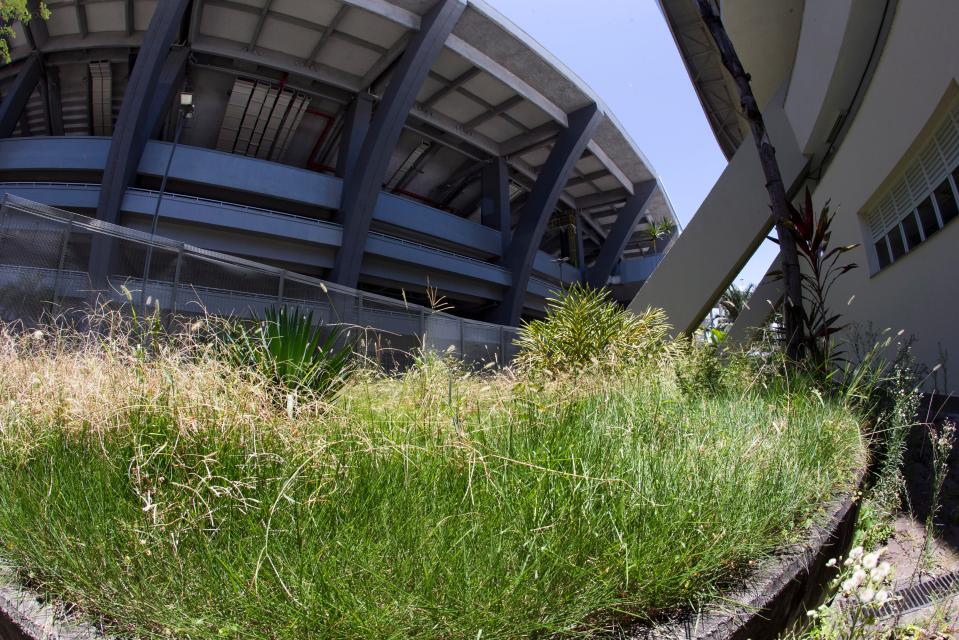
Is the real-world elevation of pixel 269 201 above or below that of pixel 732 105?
below

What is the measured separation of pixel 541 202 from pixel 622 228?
1072 centimetres

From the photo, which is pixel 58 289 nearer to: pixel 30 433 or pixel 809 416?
pixel 30 433

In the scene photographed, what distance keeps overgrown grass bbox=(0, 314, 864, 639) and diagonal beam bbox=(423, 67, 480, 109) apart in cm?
2615

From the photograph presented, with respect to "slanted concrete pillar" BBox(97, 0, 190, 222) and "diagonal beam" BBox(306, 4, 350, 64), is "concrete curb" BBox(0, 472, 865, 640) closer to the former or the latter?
"slanted concrete pillar" BBox(97, 0, 190, 222)

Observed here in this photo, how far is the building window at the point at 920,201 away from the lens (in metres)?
6.09

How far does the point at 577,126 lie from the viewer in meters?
29.4

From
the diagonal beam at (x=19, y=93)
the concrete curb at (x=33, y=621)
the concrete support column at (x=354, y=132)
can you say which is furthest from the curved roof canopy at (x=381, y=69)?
the concrete curb at (x=33, y=621)

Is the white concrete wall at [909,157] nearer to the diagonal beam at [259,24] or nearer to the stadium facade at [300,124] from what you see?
the stadium facade at [300,124]

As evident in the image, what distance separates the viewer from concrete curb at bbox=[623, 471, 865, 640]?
1.49m

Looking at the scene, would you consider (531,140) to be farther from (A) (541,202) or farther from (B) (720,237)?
(B) (720,237)

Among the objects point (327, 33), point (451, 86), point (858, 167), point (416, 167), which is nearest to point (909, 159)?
point (858, 167)

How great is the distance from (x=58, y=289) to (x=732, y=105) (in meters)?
22.3

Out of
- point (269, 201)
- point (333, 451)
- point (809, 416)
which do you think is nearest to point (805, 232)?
point (809, 416)

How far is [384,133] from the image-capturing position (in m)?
23.2
